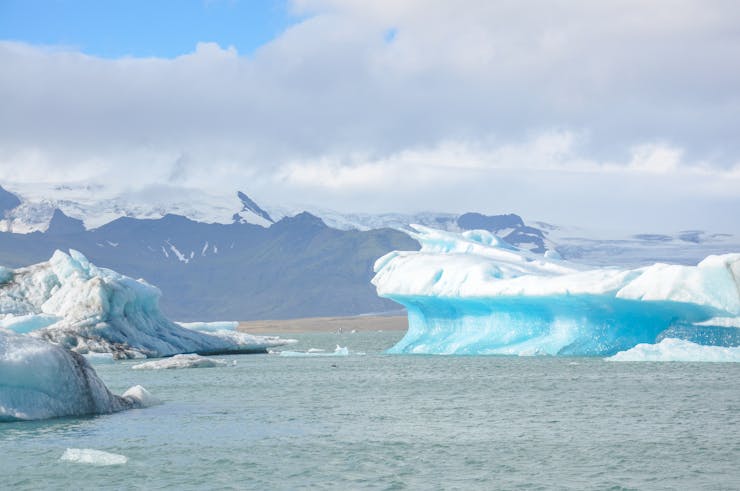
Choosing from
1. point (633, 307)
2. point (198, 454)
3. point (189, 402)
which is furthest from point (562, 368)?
point (198, 454)

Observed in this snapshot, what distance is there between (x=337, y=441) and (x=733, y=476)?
7.34 metres

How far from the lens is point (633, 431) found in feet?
69.7

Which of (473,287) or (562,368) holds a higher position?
(473,287)

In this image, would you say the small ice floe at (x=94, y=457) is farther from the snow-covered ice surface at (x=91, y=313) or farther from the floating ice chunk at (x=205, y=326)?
the floating ice chunk at (x=205, y=326)

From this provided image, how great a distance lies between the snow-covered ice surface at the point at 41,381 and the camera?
21547 millimetres

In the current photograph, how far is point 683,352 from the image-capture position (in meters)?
37.9

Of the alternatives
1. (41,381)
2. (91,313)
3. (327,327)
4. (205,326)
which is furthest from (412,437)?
(327,327)

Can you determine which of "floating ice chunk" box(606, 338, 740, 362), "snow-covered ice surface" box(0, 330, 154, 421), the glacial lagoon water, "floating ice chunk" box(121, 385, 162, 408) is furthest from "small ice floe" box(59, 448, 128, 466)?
"floating ice chunk" box(606, 338, 740, 362)

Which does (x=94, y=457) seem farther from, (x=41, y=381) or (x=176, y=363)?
(x=176, y=363)

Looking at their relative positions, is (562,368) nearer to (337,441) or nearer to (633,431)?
(633,431)

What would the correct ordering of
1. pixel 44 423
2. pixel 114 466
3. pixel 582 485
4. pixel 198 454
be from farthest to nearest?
pixel 44 423 → pixel 198 454 → pixel 114 466 → pixel 582 485

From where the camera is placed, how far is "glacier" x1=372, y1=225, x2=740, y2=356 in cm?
3694

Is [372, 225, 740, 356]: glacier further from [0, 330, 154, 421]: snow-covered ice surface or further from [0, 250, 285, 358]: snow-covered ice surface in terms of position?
[0, 330, 154, 421]: snow-covered ice surface

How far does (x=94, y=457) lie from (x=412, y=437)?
6.15m
